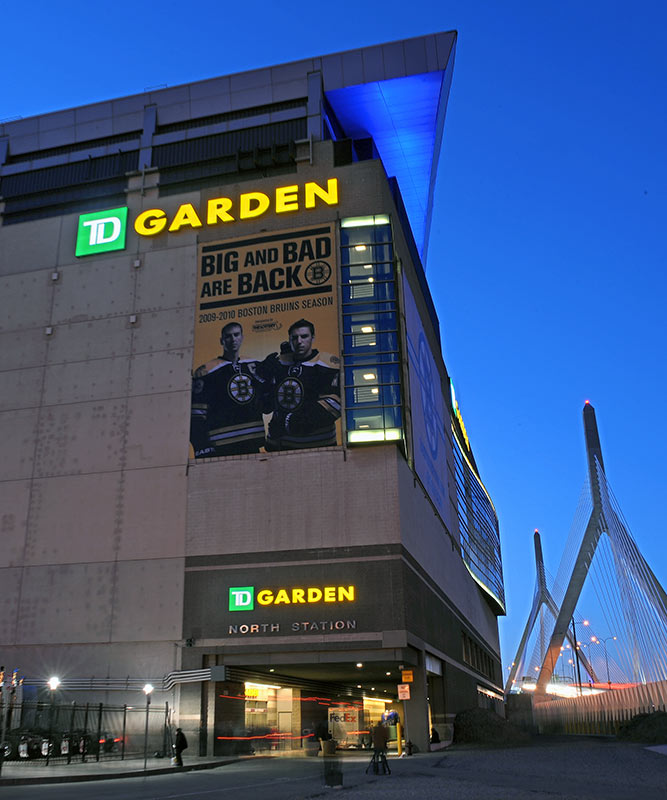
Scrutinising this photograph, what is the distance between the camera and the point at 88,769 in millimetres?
29234

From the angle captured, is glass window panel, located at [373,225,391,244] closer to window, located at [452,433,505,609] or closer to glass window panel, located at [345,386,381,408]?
glass window panel, located at [345,386,381,408]

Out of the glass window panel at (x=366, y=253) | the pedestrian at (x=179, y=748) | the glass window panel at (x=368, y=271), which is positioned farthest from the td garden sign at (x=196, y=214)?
the pedestrian at (x=179, y=748)

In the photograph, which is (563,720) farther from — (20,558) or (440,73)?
(440,73)

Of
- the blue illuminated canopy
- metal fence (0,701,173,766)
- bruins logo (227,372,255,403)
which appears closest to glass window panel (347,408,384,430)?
bruins logo (227,372,255,403)

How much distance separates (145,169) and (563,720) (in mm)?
54673

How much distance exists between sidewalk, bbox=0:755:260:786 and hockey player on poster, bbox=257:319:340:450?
53.4ft

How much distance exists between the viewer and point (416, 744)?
4191cm

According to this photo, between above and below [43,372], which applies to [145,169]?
above

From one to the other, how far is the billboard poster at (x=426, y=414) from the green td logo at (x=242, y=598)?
1346cm

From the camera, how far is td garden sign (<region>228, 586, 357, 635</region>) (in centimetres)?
4100

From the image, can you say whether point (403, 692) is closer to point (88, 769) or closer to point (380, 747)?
point (380, 747)

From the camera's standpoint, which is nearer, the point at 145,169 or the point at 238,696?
the point at 238,696

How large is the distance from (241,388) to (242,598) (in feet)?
37.7

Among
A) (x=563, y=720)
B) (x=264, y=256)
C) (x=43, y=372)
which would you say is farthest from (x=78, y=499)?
(x=563, y=720)
